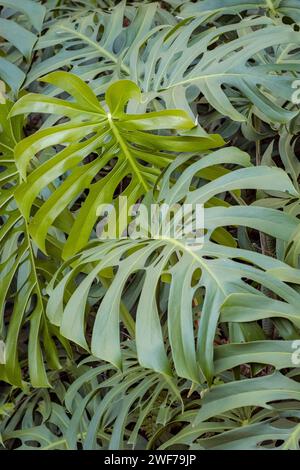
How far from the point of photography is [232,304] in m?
0.75

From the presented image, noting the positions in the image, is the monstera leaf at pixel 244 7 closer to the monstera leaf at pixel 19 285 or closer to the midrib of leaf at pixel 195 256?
the monstera leaf at pixel 19 285

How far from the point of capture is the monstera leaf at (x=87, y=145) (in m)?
0.93

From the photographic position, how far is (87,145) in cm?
101

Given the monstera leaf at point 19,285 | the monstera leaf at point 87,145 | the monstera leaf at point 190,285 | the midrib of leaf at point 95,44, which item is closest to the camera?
the monstera leaf at point 190,285

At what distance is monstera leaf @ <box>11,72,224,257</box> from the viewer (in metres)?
0.93

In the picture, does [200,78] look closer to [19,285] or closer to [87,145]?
[87,145]

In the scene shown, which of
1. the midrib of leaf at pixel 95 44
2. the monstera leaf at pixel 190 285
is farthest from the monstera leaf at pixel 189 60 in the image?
the monstera leaf at pixel 190 285

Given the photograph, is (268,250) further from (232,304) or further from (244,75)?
(232,304)

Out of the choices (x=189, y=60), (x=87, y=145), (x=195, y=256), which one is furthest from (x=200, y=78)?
(x=195, y=256)

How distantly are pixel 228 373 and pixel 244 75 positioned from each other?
0.49 m

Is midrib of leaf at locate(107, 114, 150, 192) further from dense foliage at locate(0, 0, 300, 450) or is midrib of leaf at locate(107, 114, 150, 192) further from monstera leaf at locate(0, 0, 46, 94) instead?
monstera leaf at locate(0, 0, 46, 94)

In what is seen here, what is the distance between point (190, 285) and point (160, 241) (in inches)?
4.3

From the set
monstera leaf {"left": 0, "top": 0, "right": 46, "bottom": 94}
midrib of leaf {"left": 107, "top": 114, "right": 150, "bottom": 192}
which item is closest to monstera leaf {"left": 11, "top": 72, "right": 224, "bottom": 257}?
midrib of leaf {"left": 107, "top": 114, "right": 150, "bottom": 192}
